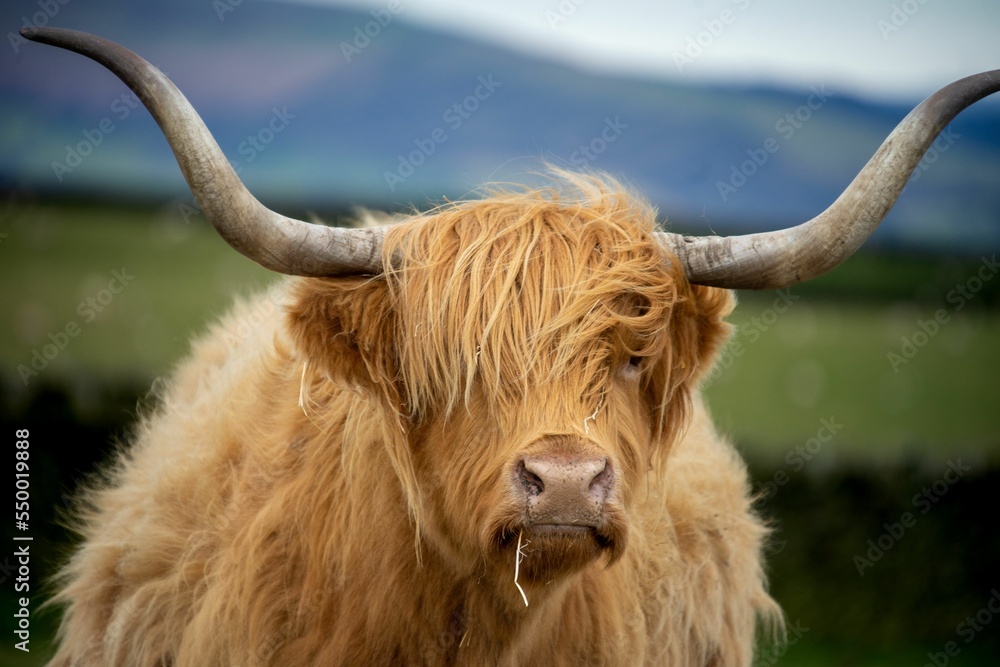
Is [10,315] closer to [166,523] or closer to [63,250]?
[63,250]

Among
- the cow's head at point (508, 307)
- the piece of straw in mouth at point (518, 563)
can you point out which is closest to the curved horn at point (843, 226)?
the cow's head at point (508, 307)

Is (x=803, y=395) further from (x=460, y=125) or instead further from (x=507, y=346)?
(x=507, y=346)

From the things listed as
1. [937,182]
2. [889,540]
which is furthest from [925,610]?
[937,182]

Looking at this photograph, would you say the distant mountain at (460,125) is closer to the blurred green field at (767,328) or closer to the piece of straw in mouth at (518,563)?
the blurred green field at (767,328)

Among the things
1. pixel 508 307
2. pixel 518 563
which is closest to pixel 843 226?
pixel 508 307

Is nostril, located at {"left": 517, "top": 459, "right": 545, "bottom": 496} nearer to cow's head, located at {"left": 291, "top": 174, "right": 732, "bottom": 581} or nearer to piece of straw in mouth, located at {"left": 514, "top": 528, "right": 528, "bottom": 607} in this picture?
cow's head, located at {"left": 291, "top": 174, "right": 732, "bottom": 581}

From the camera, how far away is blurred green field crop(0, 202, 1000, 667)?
7.52 m

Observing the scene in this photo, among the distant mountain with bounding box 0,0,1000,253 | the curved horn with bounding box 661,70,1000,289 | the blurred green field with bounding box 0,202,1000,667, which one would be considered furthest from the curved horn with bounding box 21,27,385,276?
the distant mountain with bounding box 0,0,1000,253

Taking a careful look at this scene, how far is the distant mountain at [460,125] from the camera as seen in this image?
1091 centimetres

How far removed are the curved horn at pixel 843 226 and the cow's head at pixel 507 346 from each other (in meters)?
0.15

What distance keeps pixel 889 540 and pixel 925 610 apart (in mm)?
1038

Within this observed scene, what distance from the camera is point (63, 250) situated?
904 centimetres

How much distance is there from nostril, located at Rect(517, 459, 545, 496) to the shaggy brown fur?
0.04 metres

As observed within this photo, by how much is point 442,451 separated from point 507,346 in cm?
37
